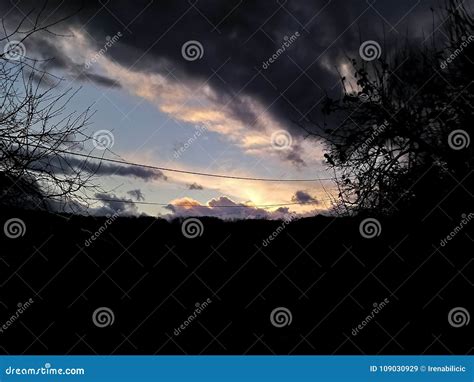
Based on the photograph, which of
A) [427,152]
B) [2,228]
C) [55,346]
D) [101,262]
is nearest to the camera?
[55,346]

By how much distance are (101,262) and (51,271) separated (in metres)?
0.73

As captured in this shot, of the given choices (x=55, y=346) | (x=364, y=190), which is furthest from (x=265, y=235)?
(x=55, y=346)

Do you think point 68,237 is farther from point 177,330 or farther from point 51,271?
point 177,330

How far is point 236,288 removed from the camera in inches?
285

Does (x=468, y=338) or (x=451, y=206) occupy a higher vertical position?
(x=451, y=206)

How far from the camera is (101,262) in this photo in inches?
287
